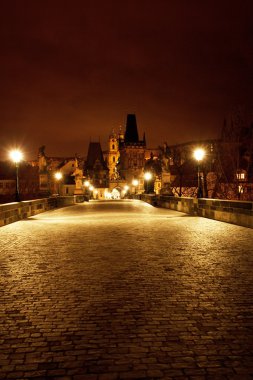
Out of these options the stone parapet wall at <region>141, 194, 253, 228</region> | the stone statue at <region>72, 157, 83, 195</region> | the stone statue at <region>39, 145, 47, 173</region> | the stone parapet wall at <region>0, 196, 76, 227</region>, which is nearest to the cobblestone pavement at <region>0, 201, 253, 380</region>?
the stone parapet wall at <region>141, 194, 253, 228</region>

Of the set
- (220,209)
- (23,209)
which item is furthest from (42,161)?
(220,209)

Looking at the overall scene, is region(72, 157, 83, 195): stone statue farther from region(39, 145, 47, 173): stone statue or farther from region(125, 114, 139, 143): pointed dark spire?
region(125, 114, 139, 143): pointed dark spire

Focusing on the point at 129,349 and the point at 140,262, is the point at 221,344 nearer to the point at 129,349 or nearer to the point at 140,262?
the point at 129,349

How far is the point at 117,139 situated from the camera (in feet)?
482

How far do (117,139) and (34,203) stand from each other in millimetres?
126353

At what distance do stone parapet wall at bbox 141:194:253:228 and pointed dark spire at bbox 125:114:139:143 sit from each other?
12074cm

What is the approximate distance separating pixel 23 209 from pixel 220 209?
9859 millimetres

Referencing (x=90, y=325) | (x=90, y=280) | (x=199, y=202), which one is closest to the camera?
(x=90, y=325)

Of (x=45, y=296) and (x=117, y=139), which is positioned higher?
(x=117, y=139)

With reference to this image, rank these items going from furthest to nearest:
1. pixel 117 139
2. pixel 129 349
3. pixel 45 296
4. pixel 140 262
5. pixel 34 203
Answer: pixel 117 139
pixel 34 203
pixel 140 262
pixel 45 296
pixel 129 349

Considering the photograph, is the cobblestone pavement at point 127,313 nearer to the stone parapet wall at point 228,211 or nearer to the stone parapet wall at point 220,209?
the stone parapet wall at point 228,211

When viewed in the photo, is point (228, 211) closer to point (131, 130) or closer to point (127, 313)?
point (127, 313)

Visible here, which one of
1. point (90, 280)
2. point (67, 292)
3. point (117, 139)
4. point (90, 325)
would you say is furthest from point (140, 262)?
point (117, 139)

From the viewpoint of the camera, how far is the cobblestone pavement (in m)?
3.44
